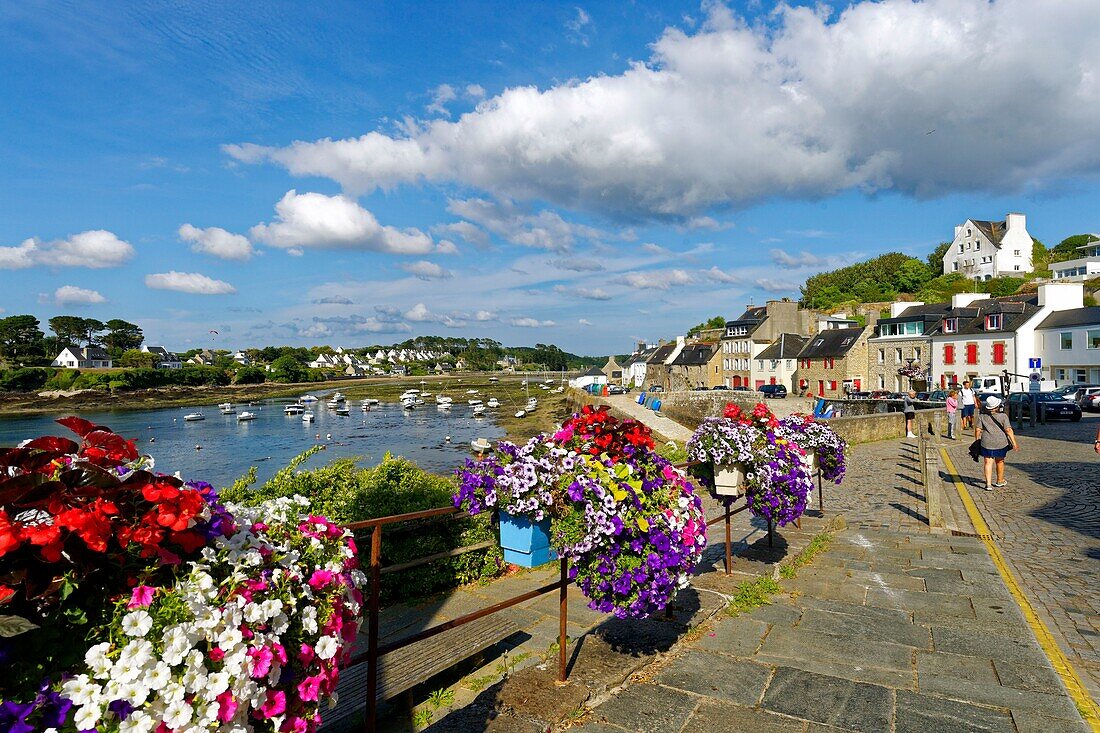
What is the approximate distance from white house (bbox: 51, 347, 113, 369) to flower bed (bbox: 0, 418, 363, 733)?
14577 centimetres

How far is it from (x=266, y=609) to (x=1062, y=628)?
6.87 m

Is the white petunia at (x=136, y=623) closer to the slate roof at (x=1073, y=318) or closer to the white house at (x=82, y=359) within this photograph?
the slate roof at (x=1073, y=318)

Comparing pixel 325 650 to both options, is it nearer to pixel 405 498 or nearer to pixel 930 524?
pixel 405 498

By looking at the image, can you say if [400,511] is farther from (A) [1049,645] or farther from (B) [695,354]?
(B) [695,354]

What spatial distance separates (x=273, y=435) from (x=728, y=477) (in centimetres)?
5695

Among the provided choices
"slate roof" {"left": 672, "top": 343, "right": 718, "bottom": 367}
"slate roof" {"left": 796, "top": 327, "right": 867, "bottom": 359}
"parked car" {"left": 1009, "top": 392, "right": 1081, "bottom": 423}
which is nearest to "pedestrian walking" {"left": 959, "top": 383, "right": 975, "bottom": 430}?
"parked car" {"left": 1009, "top": 392, "right": 1081, "bottom": 423}

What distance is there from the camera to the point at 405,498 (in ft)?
24.0

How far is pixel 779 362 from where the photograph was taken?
61.1 m

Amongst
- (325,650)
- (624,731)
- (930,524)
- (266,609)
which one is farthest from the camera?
(930,524)

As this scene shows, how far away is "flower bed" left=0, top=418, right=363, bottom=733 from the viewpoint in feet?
4.94

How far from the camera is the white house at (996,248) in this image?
3046 inches

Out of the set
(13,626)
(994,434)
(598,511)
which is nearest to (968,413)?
(994,434)

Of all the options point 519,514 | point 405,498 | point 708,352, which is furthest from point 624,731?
point 708,352

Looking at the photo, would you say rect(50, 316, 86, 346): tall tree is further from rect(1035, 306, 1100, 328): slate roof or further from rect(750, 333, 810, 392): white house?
rect(1035, 306, 1100, 328): slate roof
